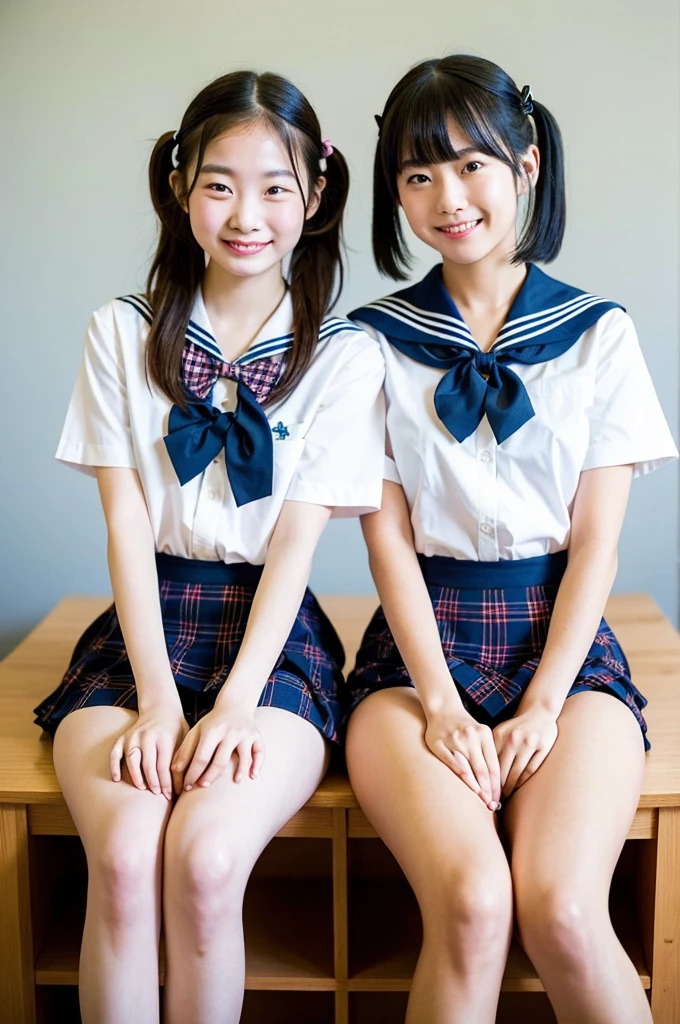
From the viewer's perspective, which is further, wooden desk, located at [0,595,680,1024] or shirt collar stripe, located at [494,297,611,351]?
shirt collar stripe, located at [494,297,611,351]

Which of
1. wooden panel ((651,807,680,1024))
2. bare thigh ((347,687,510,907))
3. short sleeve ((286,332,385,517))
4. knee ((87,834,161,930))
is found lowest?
wooden panel ((651,807,680,1024))

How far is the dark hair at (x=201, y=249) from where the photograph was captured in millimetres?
1609

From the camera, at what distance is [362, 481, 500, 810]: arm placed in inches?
57.2

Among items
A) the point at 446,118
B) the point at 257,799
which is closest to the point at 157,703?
the point at 257,799

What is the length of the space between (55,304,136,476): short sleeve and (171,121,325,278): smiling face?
225 millimetres

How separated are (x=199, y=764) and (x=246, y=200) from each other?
0.83m

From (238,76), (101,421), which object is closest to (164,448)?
(101,421)

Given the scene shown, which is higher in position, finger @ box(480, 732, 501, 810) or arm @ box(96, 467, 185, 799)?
arm @ box(96, 467, 185, 799)

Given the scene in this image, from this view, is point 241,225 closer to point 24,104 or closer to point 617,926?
point 24,104

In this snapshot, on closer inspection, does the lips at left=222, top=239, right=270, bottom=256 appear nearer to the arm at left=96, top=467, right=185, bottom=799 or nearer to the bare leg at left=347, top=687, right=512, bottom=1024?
the arm at left=96, top=467, right=185, bottom=799

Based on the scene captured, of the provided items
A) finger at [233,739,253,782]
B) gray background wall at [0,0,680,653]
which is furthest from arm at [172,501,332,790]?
gray background wall at [0,0,680,653]

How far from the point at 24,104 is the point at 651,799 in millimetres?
1942

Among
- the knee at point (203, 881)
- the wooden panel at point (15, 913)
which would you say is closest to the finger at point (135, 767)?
the knee at point (203, 881)

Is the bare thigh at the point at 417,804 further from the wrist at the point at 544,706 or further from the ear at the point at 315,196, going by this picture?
the ear at the point at 315,196
